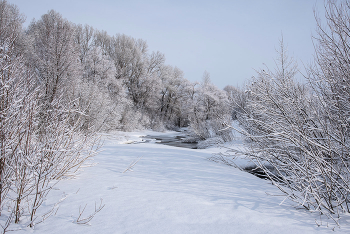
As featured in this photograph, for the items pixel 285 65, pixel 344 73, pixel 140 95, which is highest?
pixel 140 95

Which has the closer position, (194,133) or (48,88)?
(48,88)

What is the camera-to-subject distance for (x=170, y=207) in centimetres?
204

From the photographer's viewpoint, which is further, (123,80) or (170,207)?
(123,80)

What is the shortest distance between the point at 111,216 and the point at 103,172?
1.62 meters

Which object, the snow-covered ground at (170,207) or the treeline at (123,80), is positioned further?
the treeline at (123,80)

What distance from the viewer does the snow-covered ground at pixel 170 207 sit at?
1.68 metres

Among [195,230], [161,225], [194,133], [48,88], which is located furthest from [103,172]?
[194,133]

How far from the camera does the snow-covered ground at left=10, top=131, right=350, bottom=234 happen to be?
5.50ft

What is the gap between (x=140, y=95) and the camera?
28.7m

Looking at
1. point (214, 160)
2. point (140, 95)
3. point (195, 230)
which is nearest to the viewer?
point (195, 230)

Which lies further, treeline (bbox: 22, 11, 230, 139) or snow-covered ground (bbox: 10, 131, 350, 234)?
treeline (bbox: 22, 11, 230, 139)

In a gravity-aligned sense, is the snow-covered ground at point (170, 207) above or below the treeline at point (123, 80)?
below

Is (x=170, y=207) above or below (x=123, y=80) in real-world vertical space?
below

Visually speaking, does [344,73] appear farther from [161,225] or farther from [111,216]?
[111,216]
